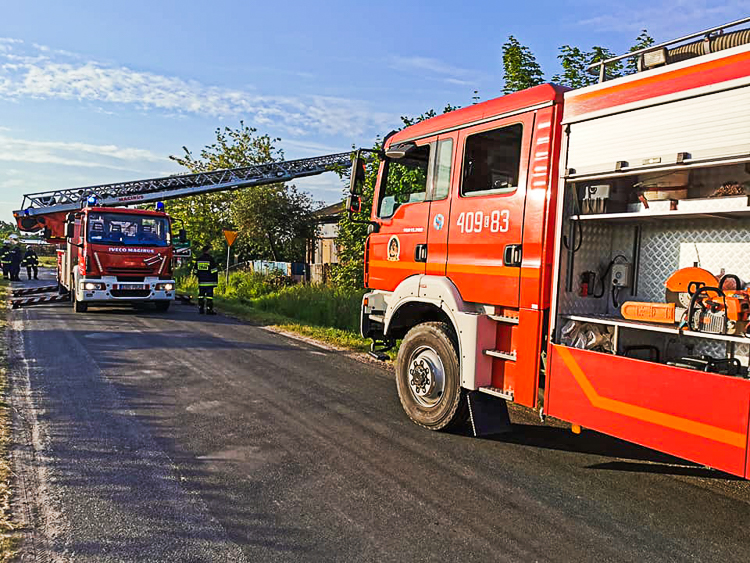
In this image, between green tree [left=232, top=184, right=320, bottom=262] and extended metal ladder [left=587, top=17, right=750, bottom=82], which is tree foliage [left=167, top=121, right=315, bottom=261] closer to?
green tree [left=232, top=184, right=320, bottom=262]

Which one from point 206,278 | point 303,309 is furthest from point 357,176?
point 206,278

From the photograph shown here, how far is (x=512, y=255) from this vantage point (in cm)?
470

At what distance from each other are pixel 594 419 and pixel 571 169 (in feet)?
5.79

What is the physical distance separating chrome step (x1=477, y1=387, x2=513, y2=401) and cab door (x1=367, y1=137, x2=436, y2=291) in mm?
1373

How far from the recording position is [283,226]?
93.9ft

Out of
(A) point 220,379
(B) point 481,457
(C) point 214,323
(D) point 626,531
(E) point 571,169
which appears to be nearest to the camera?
(D) point 626,531

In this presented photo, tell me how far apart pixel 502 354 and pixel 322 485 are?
1734 mm

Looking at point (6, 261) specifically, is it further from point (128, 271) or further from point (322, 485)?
point (322, 485)

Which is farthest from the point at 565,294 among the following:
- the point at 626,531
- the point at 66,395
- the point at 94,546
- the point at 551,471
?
the point at 66,395

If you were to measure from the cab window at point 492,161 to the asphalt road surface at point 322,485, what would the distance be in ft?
7.25

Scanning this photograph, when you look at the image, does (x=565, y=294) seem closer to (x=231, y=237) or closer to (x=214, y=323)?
(x=214, y=323)

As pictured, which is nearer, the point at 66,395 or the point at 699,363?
the point at 699,363

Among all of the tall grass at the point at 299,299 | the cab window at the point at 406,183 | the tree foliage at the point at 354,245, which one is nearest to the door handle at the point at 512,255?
the cab window at the point at 406,183

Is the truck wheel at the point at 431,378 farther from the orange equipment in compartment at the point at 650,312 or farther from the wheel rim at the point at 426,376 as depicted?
the orange equipment in compartment at the point at 650,312
